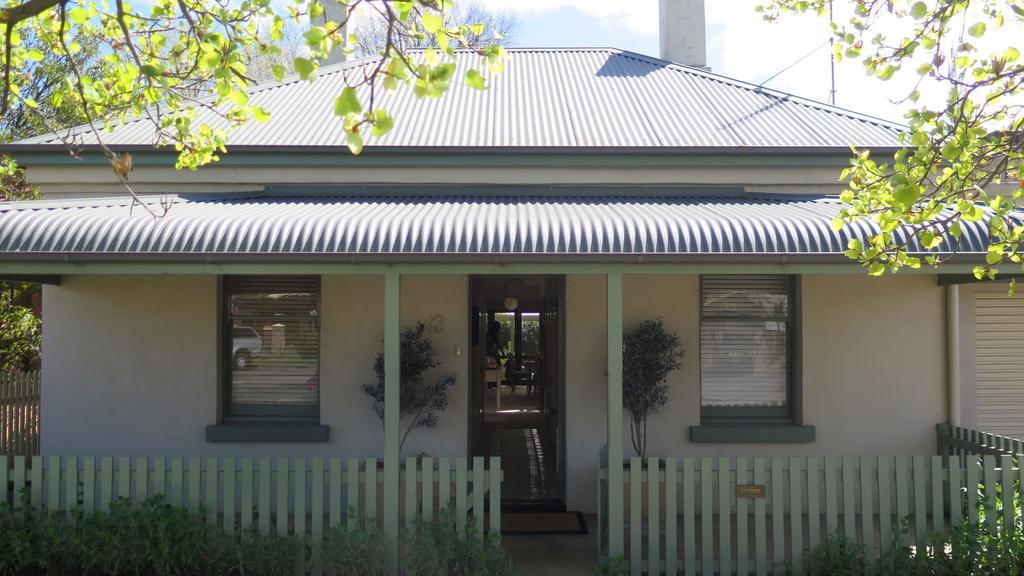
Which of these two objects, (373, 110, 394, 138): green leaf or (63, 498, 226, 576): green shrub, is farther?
(63, 498, 226, 576): green shrub

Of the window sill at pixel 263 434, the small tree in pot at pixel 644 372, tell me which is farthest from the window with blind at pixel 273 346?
the small tree in pot at pixel 644 372

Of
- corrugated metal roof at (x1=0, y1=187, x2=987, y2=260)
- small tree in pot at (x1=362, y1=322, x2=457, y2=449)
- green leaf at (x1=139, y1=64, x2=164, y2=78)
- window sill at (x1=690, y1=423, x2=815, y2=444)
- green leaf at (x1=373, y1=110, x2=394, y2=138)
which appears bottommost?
window sill at (x1=690, y1=423, x2=815, y2=444)

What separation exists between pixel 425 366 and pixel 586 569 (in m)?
→ 2.55

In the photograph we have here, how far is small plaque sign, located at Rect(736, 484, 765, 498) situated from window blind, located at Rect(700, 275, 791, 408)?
1931mm

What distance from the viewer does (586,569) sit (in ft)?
20.9

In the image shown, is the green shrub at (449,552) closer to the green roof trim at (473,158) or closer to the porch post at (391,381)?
the porch post at (391,381)

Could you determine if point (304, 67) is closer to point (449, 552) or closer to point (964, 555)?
point (449, 552)

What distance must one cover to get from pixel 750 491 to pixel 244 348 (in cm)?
515

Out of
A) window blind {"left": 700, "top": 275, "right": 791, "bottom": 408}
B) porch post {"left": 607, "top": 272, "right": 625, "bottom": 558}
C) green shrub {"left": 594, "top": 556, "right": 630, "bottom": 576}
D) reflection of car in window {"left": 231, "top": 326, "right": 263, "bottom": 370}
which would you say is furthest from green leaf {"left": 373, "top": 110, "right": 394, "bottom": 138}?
window blind {"left": 700, "top": 275, "right": 791, "bottom": 408}

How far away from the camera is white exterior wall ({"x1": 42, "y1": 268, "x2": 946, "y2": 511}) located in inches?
311

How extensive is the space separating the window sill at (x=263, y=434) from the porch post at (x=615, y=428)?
3.15 metres

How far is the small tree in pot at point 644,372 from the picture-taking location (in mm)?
7590

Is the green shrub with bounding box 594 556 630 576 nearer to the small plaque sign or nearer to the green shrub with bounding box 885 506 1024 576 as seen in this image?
the small plaque sign

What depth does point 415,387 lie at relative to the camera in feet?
25.6
